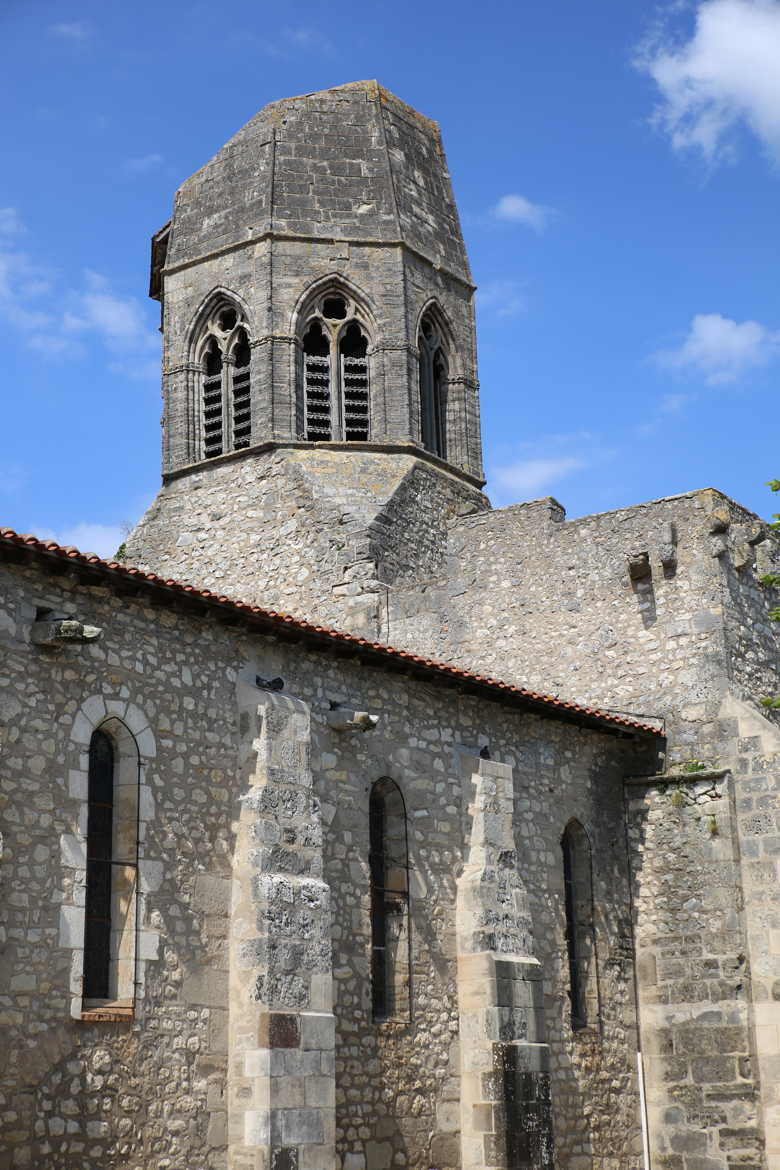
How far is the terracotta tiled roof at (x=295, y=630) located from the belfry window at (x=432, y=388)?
6210 millimetres

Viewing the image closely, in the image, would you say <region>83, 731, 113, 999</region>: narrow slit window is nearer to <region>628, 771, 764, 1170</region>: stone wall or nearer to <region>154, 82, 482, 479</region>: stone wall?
<region>628, 771, 764, 1170</region>: stone wall

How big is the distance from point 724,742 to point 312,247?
1009 cm

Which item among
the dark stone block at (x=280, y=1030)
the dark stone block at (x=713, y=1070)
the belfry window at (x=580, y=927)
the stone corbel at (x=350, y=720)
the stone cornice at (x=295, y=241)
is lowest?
the dark stone block at (x=713, y=1070)

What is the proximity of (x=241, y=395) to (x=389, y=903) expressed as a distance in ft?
33.7

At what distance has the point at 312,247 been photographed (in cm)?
2264

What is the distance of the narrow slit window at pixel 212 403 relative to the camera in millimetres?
22641

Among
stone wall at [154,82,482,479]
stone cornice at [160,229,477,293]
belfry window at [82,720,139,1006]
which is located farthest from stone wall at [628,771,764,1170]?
stone cornice at [160,229,477,293]

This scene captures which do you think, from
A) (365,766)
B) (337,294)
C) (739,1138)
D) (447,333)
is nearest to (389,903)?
(365,766)

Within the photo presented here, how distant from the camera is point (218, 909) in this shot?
12.8 m

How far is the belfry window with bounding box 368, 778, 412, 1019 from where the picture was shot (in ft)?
47.4

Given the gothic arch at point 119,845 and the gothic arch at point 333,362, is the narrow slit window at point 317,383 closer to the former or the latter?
the gothic arch at point 333,362

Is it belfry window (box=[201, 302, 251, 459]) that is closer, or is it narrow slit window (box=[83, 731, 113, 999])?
narrow slit window (box=[83, 731, 113, 999])

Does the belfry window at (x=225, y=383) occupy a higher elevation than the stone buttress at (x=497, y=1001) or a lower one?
higher

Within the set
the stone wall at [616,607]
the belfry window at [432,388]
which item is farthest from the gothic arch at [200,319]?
the stone wall at [616,607]
